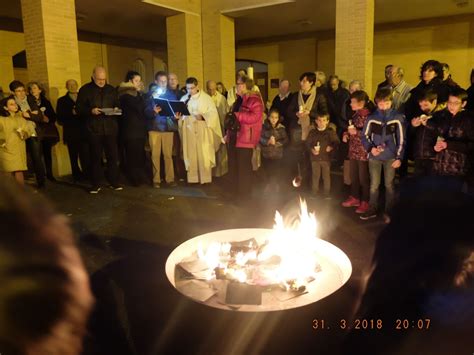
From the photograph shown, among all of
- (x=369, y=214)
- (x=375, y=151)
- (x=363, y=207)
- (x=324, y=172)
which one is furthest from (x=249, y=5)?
(x=369, y=214)

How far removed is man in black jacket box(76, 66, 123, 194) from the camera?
7.16 metres

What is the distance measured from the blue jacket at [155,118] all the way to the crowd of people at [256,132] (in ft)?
0.06

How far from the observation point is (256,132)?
21.0ft

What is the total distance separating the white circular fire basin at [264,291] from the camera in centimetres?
267

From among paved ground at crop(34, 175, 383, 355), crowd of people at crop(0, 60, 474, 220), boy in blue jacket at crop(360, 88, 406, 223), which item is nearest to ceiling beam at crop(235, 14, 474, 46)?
crowd of people at crop(0, 60, 474, 220)

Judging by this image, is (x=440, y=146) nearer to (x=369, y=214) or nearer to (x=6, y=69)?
(x=369, y=214)

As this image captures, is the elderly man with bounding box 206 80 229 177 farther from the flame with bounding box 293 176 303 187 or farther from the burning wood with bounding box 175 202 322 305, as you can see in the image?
the burning wood with bounding box 175 202 322 305

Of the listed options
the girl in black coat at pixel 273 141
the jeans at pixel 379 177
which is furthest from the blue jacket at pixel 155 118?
the jeans at pixel 379 177

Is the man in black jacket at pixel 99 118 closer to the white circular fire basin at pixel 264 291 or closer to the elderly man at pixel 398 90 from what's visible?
the white circular fire basin at pixel 264 291

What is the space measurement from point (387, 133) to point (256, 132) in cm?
196

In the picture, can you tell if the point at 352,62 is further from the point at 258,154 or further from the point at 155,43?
the point at 155,43

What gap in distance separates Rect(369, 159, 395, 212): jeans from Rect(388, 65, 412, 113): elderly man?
1.73 m

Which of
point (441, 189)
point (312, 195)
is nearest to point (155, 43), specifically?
point (312, 195)

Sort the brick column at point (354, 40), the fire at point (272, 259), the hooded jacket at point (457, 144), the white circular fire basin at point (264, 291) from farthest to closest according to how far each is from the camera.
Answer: the brick column at point (354, 40) < the hooded jacket at point (457, 144) < the fire at point (272, 259) < the white circular fire basin at point (264, 291)
